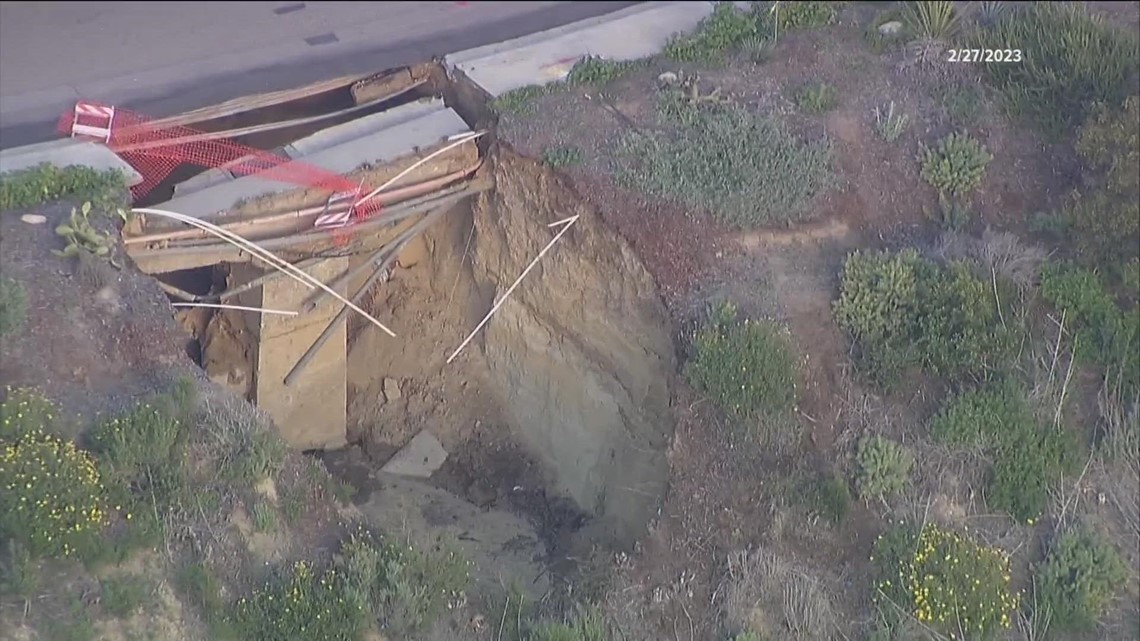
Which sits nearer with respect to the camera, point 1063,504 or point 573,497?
point 1063,504

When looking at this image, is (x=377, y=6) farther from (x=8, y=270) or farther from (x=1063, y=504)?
(x=1063, y=504)

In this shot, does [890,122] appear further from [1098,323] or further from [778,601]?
[778,601]

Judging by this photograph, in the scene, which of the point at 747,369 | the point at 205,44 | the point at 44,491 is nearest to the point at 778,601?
the point at 747,369

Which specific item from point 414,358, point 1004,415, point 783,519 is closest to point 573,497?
point 414,358

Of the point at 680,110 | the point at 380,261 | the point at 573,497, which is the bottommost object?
the point at 573,497

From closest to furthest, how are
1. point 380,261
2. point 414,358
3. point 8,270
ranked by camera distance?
point 8,270, point 380,261, point 414,358

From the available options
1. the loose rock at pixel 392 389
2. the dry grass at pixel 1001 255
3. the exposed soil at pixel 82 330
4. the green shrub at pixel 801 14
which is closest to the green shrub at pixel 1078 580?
the dry grass at pixel 1001 255
